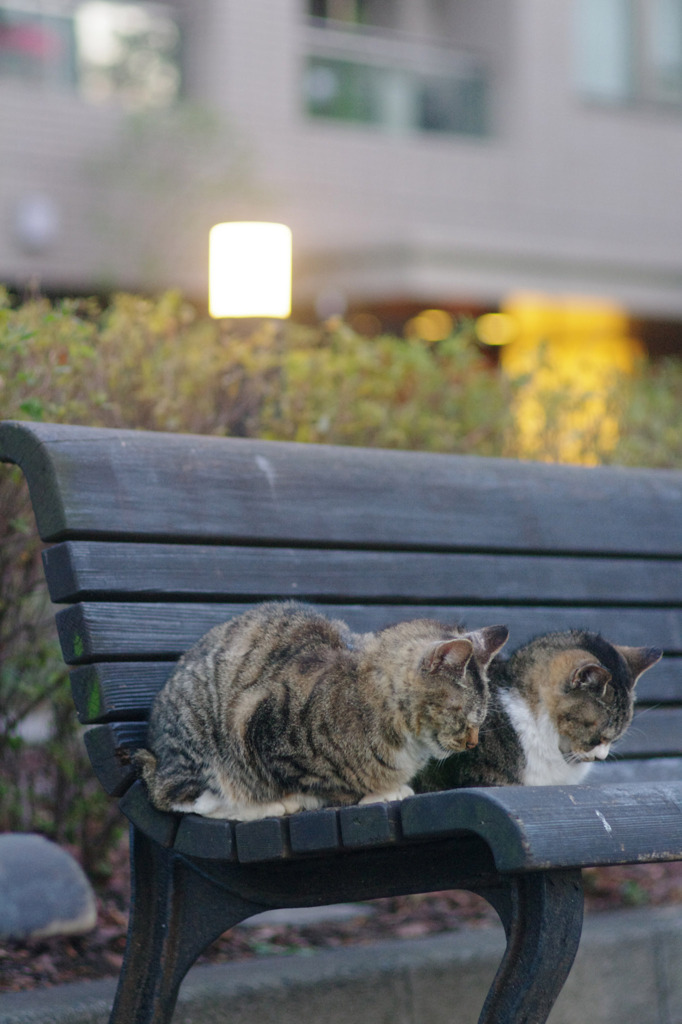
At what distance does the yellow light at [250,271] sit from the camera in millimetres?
4656

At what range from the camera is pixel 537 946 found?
2100 millimetres

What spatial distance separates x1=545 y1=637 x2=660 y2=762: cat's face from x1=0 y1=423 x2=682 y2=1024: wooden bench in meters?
0.21

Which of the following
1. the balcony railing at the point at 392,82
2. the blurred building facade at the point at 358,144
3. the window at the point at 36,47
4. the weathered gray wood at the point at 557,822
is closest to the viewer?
the weathered gray wood at the point at 557,822

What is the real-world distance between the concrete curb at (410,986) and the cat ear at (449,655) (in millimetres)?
934

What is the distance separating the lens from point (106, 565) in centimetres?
260

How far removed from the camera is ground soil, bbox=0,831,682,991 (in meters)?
3.09

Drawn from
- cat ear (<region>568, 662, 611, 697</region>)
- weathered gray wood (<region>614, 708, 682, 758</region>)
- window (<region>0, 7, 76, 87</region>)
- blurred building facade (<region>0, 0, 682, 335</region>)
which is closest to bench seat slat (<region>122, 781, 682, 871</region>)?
cat ear (<region>568, 662, 611, 697</region>)

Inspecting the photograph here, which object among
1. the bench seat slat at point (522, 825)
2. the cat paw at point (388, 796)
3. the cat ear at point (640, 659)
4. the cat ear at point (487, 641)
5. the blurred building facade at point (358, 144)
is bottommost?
the cat paw at point (388, 796)

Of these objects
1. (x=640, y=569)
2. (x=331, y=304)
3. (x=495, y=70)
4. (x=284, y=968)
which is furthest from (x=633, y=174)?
(x=284, y=968)

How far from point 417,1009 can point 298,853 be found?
3.45 feet

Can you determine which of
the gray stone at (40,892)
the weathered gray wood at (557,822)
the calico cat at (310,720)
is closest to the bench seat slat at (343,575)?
the calico cat at (310,720)

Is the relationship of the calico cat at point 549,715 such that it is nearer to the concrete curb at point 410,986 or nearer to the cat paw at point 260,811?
the cat paw at point 260,811

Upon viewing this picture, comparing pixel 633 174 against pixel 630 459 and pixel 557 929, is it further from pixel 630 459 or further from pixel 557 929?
pixel 557 929

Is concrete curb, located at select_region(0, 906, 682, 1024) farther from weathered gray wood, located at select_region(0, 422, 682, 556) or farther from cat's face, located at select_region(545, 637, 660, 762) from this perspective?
weathered gray wood, located at select_region(0, 422, 682, 556)
